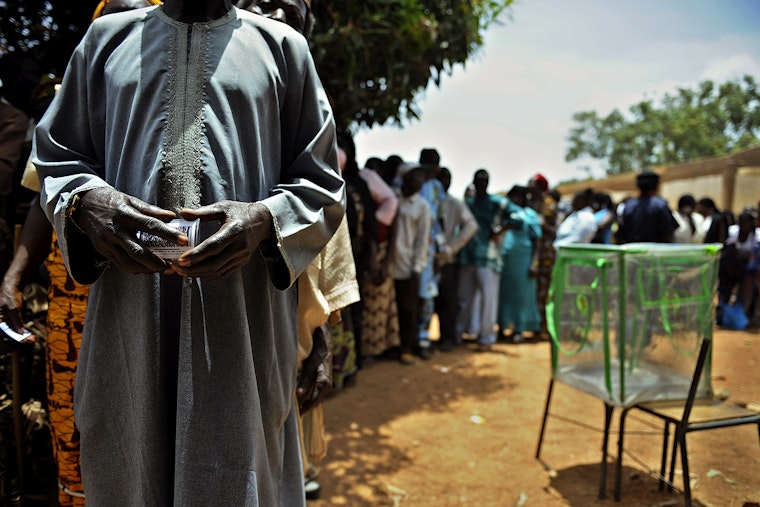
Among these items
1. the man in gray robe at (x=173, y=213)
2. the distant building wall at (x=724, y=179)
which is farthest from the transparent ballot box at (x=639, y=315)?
the distant building wall at (x=724, y=179)

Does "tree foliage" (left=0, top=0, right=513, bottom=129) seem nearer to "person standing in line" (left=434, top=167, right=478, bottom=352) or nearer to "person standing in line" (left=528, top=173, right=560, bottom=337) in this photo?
"person standing in line" (left=434, top=167, right=478, bottom=352)

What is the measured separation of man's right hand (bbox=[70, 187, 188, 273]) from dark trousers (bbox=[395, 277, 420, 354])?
16.6ft

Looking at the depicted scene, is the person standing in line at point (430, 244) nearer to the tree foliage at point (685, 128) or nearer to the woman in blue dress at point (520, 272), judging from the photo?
the woman in blue dress at point (520, 272)

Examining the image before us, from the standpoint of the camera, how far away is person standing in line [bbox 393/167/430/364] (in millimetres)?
5812

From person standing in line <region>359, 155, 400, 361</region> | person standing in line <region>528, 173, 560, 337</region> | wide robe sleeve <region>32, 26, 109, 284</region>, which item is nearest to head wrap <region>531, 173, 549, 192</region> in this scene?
person standing in line <region>528, 173, 560, 337</region>

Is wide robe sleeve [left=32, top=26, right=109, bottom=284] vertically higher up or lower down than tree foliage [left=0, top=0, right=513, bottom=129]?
lower down

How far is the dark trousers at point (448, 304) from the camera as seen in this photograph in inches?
271

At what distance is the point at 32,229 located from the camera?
180 cm

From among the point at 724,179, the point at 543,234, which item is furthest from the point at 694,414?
the point at 724,179

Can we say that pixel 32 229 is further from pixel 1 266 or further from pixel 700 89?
pixel 700 89

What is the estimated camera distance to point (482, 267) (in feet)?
22.4

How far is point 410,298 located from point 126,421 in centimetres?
498

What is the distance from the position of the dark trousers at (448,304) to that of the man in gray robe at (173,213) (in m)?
5.63

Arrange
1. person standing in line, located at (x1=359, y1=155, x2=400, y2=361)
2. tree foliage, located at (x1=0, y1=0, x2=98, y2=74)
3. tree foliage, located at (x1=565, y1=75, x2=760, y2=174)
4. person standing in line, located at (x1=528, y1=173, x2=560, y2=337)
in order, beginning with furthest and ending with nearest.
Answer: tree foliage, located at (x1=565, y1=75, x2=760, y2=174), person standing in line, located at (x1=528, y1=173, x2=560, y2=337), person standing in line, located at (x1=359, y1=155, x2=400, y2=361), tree foliage, located at (x1=0, y1=0, x2=98, y2=74)
